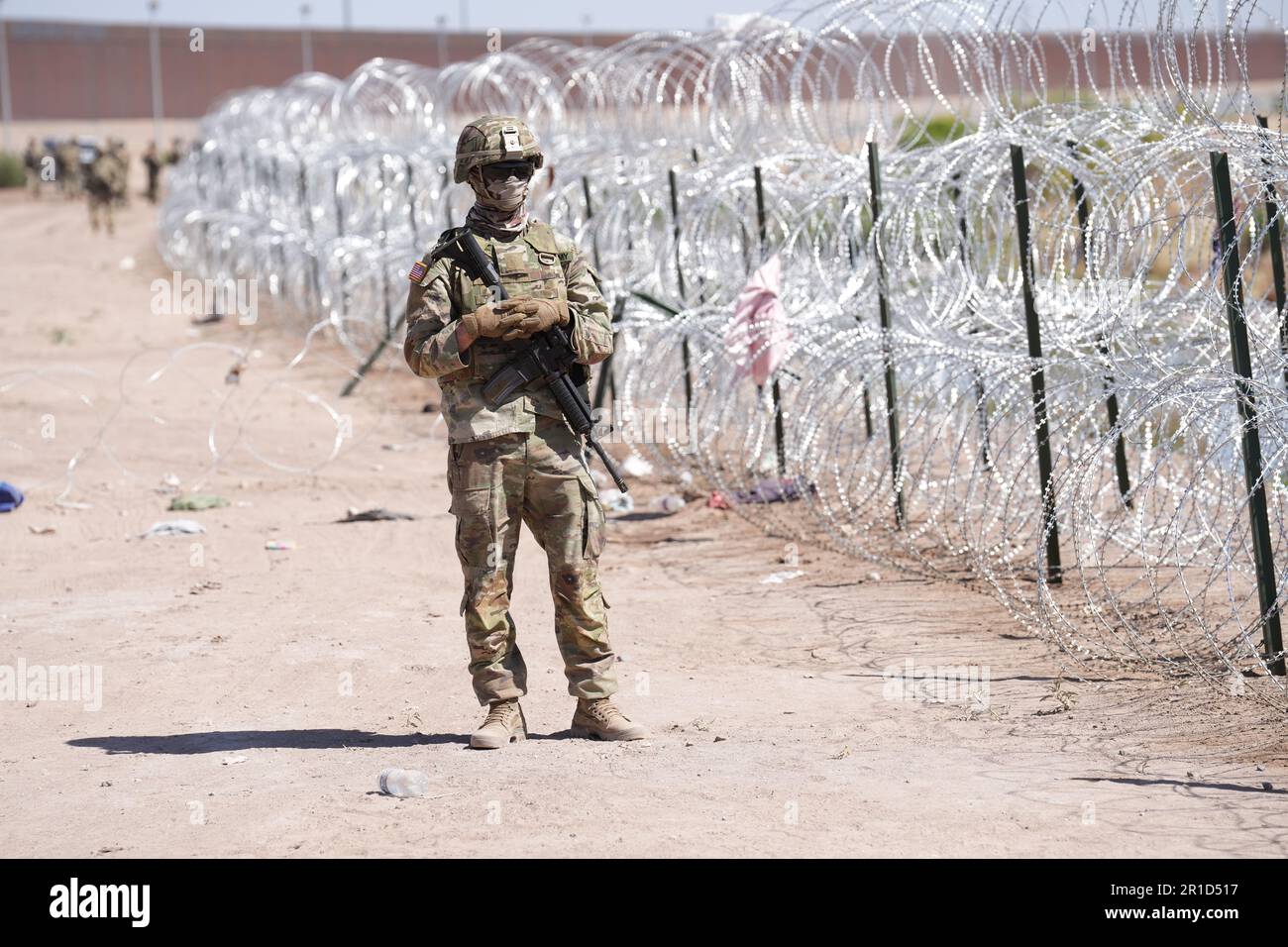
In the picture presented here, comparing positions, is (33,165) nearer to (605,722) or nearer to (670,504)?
(670,504)

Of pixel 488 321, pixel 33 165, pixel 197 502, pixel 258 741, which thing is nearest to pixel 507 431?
pixel 488 321

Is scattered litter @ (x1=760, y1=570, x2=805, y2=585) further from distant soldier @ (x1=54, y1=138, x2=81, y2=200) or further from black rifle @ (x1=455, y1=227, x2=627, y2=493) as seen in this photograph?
distant soldier @ (x1=54, y1=138, x2=81, y2=200)

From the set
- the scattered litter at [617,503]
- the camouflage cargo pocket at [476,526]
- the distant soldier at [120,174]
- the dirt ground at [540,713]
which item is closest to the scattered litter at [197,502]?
the dirt ground at [540,713]

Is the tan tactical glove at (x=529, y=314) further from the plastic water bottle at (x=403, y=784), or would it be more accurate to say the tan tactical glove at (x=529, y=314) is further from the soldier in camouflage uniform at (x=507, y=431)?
the plastic water bottle at (x=403, y=784)

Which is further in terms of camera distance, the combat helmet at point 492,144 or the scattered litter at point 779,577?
the scattered litter at point 779,577

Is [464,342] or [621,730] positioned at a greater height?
[464,342]

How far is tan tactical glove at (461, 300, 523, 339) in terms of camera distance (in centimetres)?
484

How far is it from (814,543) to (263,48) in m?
61.4

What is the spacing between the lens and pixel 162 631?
6902mm

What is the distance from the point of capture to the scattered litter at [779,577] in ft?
25.6

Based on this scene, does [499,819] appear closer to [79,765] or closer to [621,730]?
[621,730]

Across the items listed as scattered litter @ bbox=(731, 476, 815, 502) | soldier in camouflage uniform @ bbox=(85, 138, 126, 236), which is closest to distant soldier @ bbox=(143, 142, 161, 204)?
soldier in camouflage uniform @ bbox=(85, 138, 126, 236)

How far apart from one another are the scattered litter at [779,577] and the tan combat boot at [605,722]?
8.87 ft

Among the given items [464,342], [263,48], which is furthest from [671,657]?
[263,48]
